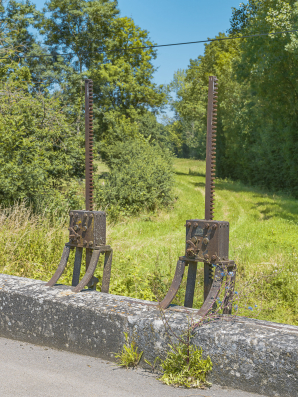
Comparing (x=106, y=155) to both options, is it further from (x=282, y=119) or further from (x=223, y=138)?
(x=223, y=138)

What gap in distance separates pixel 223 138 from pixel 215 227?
132ft

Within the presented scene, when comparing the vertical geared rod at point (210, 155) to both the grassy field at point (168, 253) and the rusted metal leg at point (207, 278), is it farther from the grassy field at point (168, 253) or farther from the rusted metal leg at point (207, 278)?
the grassy field at point (168, 253)

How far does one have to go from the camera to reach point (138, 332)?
10.7 feet

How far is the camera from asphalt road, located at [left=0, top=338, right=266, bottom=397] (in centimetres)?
286

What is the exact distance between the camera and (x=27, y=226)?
303 inches

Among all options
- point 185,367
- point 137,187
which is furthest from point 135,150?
point 185,367

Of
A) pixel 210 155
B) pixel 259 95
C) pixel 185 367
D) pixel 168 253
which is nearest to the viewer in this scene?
pixel 185 367

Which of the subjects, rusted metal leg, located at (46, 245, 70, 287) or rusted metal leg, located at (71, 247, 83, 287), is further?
rusted metal leg, located at (71, 247, 83, 287)

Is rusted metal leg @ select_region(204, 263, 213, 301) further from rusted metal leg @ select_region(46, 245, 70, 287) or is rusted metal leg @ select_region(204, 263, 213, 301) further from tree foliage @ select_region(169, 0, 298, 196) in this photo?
tree foliage @ select_region(169, 0, 298, 196)

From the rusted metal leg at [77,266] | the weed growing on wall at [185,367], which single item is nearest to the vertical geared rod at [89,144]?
the rusted metal leg at [77,266]

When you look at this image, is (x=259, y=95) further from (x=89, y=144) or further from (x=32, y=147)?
(x=89, y=144)

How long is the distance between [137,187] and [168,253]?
8.21 meters

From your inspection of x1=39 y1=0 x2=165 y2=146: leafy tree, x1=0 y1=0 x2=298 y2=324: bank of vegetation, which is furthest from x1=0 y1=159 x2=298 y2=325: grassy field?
x1=39 y1=0 x2=165 y2=146: leafy tree

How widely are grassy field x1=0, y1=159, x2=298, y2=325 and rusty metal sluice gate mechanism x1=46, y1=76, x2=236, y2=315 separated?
0.91 ft
